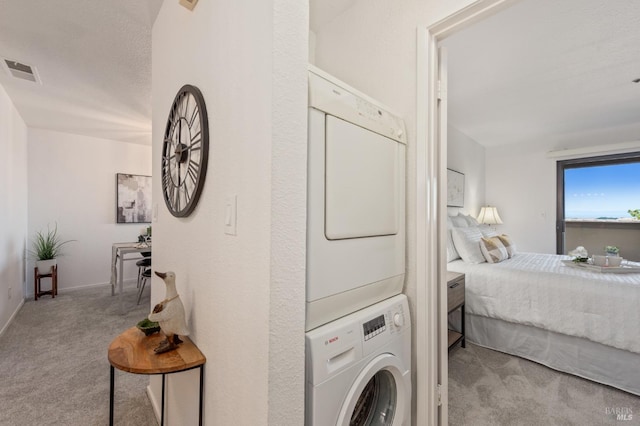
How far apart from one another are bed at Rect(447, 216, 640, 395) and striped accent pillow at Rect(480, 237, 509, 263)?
13cm

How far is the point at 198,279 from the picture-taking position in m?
1.18

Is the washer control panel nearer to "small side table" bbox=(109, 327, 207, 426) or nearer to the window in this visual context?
"small side table" bbox=(109, 327, 207, 426)

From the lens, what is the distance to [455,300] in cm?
Result: 236

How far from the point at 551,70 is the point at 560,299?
6.35 feet

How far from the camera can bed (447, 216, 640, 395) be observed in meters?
1.99

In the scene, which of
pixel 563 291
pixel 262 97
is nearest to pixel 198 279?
pixel 262 97

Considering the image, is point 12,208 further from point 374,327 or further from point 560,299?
point 560,299

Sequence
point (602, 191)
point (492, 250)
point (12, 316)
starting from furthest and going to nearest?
1. point (602, 191)
2. point (12, 316)
3. point (492, 250)

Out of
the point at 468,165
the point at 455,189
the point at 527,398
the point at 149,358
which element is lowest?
the point at 527,398

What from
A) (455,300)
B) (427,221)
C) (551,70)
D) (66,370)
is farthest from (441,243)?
(66,370)

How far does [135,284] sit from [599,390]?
560 cm

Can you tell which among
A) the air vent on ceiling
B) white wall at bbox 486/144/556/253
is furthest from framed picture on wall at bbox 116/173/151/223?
white wall at bbox 486/144/556/253

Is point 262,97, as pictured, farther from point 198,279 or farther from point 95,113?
point 95,113

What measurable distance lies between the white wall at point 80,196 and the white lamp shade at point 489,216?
19.0 ft
